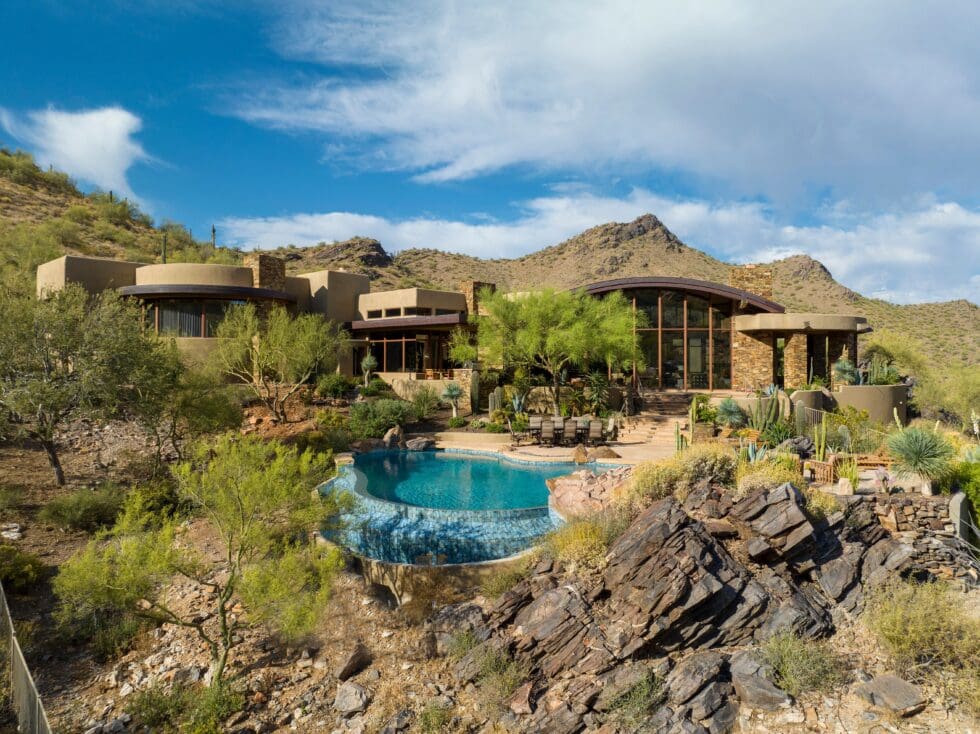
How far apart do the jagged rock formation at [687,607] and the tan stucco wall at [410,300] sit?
18716mm

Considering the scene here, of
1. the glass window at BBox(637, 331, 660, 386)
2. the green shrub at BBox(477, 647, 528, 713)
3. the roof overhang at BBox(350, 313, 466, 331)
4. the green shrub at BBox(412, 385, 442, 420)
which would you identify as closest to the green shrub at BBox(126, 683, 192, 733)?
the green shrub at BBox(477, 647, 528, 713)

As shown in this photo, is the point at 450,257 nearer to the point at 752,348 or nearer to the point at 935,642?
the point at 752,348

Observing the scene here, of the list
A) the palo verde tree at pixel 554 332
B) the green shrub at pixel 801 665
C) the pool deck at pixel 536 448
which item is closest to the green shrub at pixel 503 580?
the green shrub at pixel 801 665

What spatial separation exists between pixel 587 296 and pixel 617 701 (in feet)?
57.0

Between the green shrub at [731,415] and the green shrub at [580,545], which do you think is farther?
the green shrub at [731,415]

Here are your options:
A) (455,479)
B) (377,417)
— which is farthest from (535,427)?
(377,417)

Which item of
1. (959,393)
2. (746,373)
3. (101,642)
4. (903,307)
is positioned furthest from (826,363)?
(903,307)

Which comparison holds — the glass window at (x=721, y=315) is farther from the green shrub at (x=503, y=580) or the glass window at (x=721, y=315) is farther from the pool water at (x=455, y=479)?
the green shrub at (x=503, y=580)

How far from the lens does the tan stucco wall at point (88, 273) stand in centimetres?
2150

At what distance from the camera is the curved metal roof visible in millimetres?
23047

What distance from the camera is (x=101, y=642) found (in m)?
8.39

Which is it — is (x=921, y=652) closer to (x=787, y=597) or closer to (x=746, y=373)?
(x=787, y=597)

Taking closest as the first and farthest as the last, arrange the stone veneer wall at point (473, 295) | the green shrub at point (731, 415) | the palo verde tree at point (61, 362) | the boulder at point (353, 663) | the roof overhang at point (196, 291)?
the boulder at point (353, 663) < the palo verde tree at point (61, 362) < the green shrub at point (731, 415) < the roof overhang at point (196, 291) < the stone veneer wall at point (473, 295)

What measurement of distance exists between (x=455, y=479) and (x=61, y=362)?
33.2 feet
